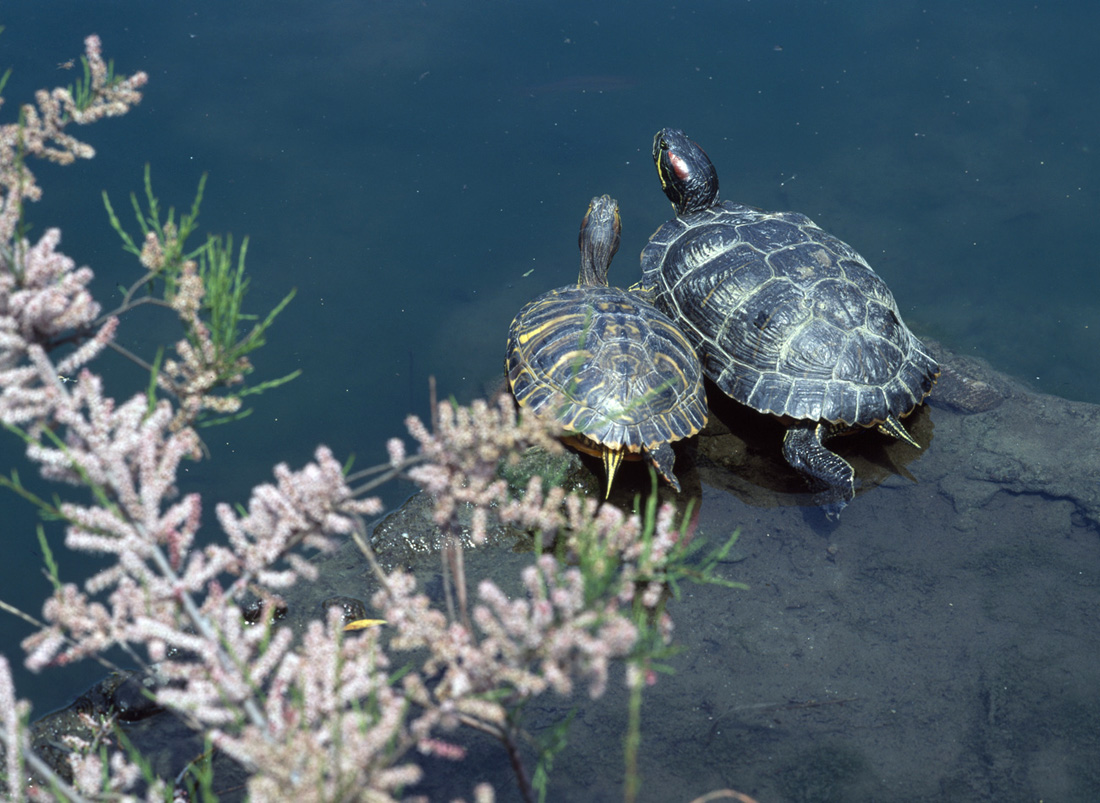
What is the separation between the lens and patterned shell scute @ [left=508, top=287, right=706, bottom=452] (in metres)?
4.42

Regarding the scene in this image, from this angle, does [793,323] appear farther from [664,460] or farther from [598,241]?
[598,241]

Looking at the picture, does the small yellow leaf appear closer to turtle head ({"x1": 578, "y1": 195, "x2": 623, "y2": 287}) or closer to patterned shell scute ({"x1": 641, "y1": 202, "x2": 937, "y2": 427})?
patterned shell scute ({"x1": 641, "y1": 202, "x2": 937, "y2": 427})

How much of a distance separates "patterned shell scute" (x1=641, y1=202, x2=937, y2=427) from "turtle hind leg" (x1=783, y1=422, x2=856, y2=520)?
0.15 m

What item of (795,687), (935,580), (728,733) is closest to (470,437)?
(728,733)

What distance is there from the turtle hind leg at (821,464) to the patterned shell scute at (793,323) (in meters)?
0.15

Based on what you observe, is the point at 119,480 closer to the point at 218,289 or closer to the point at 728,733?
the point at 218,289

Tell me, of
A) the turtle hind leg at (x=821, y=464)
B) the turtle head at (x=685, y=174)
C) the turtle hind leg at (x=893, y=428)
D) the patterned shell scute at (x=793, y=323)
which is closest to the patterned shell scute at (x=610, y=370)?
the patterned shell scute at (x=793, y=323)

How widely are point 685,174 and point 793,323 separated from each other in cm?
157

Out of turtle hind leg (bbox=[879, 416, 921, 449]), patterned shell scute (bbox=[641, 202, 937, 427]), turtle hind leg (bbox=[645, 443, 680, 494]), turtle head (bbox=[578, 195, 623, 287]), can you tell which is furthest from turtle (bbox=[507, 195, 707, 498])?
turtle hind leg (bbox=[879, 416, 921, 449])

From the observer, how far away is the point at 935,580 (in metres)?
4.28

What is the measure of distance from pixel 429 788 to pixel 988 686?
8.16ft

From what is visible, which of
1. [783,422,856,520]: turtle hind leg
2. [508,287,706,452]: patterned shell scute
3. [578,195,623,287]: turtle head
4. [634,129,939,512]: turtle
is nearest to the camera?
[508,287,706,452]: patterned shell scute

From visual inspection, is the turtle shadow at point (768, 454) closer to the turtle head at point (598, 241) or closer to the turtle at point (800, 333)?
the turtle at point (800, 333)

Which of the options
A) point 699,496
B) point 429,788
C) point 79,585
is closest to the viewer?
point 429,788
